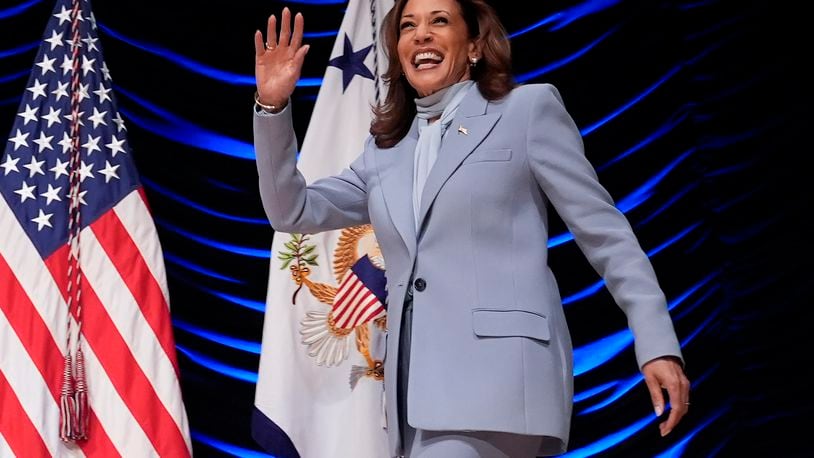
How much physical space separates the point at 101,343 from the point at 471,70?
58.7 inches

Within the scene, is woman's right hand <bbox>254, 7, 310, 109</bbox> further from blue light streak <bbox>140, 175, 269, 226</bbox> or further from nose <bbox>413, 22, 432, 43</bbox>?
blue light streak <bbox>140, 175, 269, 226</bbox>

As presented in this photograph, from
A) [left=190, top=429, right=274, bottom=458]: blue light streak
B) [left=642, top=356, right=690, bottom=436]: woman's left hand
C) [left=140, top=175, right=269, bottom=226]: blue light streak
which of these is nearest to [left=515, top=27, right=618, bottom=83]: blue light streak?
[left=140, top=175, right=269, bottom=226]: blue light streak

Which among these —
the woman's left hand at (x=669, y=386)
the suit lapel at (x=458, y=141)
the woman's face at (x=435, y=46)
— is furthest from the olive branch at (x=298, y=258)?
the woman's left hand at (x=669, y=386)

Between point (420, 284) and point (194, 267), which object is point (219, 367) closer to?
point (194, 267)

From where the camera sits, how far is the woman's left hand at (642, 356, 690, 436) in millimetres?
1509

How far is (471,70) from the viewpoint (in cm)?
192

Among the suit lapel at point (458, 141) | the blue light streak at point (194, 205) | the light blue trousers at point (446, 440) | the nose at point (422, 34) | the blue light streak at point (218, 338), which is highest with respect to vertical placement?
the nose at point (422, 34)

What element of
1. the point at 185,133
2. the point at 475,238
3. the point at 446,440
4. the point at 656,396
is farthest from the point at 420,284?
the point at 185,133

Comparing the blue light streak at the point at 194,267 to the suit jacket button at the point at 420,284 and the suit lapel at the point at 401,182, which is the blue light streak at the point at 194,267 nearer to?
the suit lapel at the point at 401,182

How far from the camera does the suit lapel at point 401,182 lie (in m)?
1.71

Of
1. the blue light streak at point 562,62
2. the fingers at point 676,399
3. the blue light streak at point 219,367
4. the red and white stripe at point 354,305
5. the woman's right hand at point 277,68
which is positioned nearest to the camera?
the fingers at point 676,399

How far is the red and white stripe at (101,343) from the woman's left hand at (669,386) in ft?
5.54

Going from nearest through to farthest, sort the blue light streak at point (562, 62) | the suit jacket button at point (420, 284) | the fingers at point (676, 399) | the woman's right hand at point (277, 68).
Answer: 1. the fingers at point (676, 399)
2. the suit jacket button at point (420, 284)
3. the woman's right hand at point (277, 68)
4. the blue light streak at point (562, 62)

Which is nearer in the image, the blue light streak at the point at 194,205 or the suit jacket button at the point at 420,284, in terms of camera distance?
the suit jacket button at the point at 420,284
